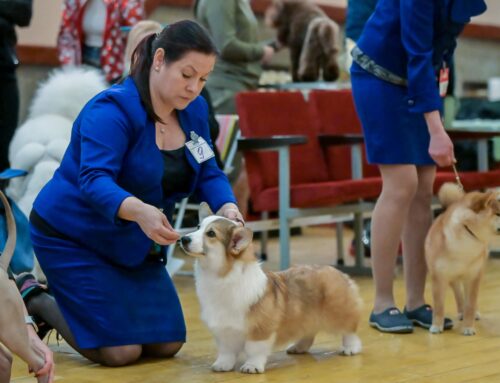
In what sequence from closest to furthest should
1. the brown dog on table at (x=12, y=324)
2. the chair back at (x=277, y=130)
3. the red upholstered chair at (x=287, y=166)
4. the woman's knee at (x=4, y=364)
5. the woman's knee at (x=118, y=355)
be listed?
the brown dog on table at (x=12, y=324), the woman's knee at (x=4, y=364), the woman's knee at (x=118, y=355), the red upholstered chair at (x=287, y=166), the chair back at (x=277, y=130)

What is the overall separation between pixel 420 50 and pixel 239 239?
39.2 inches

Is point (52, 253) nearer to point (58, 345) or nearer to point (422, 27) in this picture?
point (58, 345)

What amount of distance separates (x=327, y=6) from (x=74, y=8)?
10.7 feet

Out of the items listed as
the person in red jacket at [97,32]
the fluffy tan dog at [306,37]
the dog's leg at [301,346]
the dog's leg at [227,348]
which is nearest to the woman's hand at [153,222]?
the dog's leg at [227,348]

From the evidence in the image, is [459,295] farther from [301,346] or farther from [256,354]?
[256,354]

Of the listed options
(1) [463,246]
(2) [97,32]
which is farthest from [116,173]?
(2) [97,32]

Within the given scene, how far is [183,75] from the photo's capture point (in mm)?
2889

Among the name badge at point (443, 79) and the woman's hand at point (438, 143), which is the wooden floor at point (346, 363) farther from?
the name badge at point (443, 79)

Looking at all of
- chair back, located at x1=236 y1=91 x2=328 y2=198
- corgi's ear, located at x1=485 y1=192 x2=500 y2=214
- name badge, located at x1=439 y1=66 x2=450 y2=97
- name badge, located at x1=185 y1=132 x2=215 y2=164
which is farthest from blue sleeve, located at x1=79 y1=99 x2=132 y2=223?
chair back, located at x1=236 y1=91 x2=328 y2=198

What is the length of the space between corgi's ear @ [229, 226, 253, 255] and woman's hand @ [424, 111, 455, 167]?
837 mm

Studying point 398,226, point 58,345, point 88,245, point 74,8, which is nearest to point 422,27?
point 398,226

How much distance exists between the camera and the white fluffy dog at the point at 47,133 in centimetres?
454

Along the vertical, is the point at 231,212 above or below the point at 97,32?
below

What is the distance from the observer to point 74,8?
5.45 meters
